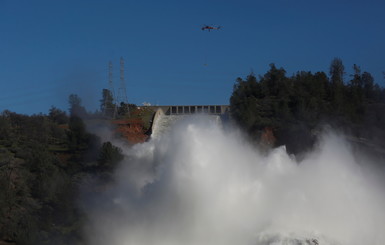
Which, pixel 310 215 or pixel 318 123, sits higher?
pixel 318 123

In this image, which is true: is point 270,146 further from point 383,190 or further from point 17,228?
point 17,228

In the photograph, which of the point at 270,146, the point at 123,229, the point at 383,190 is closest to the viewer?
the point at 123,229

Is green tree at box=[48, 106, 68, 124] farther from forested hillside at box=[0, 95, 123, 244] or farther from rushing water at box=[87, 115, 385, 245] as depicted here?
rushing water at box=[87, 115, 385, 245]

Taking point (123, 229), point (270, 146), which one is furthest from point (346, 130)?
point (123, 229)

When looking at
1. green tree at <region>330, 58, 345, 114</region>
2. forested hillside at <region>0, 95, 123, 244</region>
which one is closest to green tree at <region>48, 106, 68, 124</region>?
forested hillside at <region>0, 95, 123, 244</region>

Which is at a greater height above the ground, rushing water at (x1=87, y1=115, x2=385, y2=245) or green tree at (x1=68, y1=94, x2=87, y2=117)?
green tree at (x1=68, y1=94, x2=87, y2=117)

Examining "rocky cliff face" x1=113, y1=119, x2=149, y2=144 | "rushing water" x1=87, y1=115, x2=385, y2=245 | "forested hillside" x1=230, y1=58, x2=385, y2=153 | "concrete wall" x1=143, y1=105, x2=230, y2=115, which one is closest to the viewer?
"rushing water" x1=87, y1=115, x2=385, y2=245
